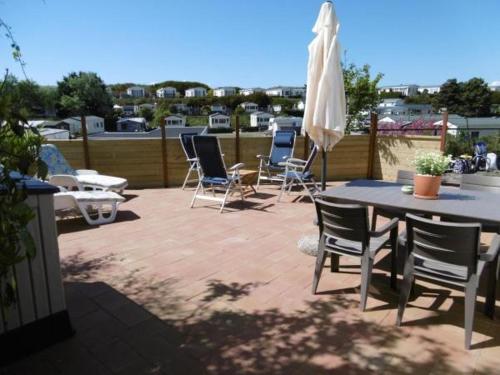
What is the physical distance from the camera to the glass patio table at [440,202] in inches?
93.4

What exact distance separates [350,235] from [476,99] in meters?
61.8

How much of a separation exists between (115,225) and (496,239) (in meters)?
4.21

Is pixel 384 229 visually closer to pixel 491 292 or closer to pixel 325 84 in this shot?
pixel 491 292

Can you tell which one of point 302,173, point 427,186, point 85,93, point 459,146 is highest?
point 85,93

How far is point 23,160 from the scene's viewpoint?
1388mm

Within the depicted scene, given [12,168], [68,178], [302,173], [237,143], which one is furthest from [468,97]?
[12,168]

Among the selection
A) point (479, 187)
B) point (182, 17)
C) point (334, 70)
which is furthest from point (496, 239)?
point (182, 17)

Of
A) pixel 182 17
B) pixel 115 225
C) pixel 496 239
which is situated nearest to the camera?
pixel 496 239

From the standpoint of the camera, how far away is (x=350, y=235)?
2.48 m

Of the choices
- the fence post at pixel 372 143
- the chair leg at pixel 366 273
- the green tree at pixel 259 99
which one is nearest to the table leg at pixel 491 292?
the chair leg at pixel 366 273

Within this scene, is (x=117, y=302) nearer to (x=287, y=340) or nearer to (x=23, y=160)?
(x=287, y=340)

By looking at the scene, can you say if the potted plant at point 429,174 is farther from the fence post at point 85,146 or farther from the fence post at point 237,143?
the fence post at point 85,146

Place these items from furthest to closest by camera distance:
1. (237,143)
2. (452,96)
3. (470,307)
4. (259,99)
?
(259,99) < (452,96) < (237,143) < (470,307)

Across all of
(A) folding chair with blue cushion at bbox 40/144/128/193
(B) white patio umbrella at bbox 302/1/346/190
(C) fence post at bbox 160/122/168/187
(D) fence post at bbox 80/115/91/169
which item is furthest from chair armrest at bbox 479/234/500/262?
(D) fence post at bbox 80/115/91/169
